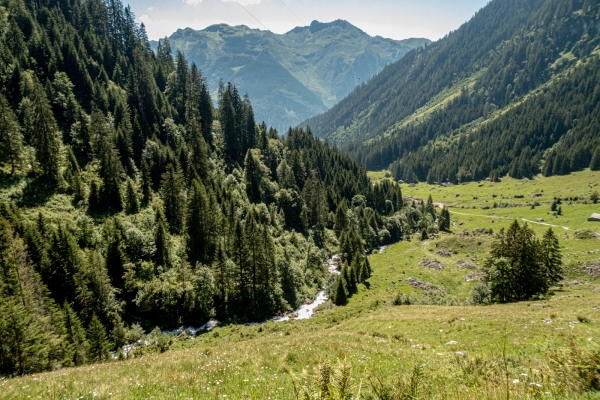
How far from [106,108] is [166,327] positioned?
7900cm

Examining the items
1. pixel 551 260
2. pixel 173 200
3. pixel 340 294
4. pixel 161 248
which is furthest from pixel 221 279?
pixel 551 260

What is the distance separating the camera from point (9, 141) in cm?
6041

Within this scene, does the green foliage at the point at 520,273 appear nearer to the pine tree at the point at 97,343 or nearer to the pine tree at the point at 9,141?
the pine tree at the point at 97,343

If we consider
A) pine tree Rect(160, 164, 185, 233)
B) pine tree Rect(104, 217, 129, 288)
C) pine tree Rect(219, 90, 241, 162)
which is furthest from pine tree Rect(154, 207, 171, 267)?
pine tree Rect(219, 90, 241, 162)

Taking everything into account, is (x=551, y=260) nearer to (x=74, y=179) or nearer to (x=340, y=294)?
(x=340, y=294)

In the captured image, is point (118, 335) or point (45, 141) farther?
point (45, 141)

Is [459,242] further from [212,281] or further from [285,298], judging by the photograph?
[212,281]

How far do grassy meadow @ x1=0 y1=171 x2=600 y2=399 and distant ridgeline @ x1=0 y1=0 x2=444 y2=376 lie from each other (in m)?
13.9

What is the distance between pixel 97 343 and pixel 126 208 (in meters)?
37.4

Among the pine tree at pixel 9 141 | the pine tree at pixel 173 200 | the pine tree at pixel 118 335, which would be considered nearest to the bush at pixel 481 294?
the pine tree at pixel 118 335

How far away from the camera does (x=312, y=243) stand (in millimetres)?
102312

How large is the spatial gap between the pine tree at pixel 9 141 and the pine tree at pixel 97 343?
148ft

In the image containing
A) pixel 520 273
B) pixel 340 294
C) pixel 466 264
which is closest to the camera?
pixel 520 273

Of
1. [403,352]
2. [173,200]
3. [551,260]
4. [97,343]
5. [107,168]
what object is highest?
[107,168]
